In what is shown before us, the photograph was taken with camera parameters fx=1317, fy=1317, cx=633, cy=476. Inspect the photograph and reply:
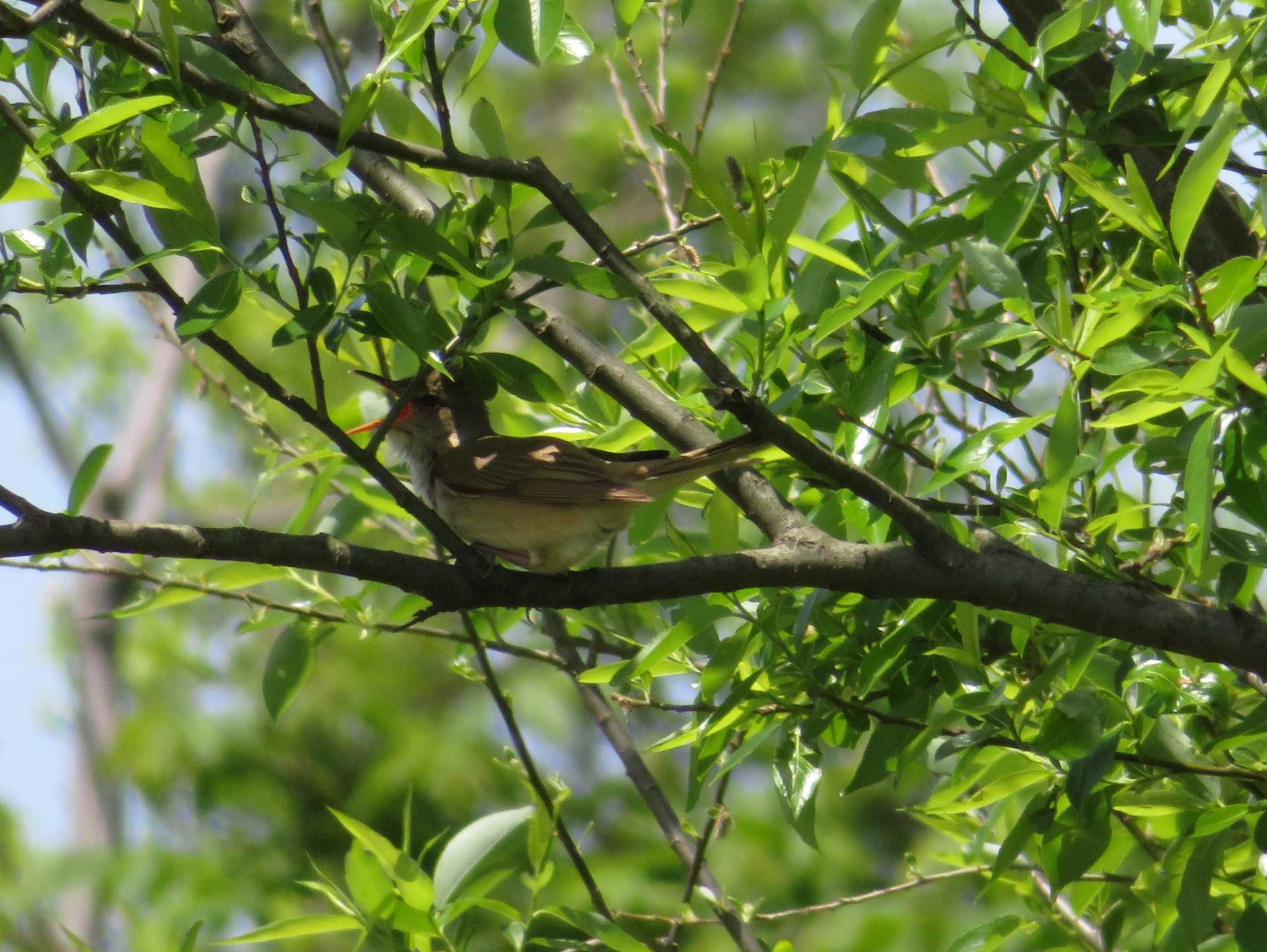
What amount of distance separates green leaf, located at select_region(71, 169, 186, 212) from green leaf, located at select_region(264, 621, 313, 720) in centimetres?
148

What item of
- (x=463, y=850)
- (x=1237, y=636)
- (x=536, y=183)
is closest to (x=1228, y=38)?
(x=1237, y=636)

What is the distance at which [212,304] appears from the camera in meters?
2.28

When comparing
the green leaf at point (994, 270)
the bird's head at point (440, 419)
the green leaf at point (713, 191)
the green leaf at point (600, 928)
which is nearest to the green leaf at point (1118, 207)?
the green leaf at point (994, 270)

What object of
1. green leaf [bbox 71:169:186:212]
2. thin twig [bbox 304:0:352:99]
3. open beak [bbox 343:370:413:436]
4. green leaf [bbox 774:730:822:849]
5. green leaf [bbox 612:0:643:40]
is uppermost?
thin twig [bbox 304:0:352:99]

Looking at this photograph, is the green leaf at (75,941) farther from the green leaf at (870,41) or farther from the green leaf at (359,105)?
the green leaf at (870,41)

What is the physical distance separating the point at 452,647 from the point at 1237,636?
7548 mm

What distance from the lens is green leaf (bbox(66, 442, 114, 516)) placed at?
269cm

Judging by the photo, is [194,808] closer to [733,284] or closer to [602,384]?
[602,384]

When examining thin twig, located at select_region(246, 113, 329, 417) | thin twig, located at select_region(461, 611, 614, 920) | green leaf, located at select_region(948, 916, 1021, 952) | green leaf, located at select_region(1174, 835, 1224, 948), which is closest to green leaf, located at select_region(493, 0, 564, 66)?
thin twig, located at select_region(246, 113, 329, 417)

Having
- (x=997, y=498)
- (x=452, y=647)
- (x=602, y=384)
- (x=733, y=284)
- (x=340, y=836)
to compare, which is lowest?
(x=340, y=836)

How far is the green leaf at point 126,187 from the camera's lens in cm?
222

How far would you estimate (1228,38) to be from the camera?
7.54ft

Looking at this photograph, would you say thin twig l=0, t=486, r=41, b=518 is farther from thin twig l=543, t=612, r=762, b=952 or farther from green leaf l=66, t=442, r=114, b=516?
thin twig l=543, t=612, r=762, b=952

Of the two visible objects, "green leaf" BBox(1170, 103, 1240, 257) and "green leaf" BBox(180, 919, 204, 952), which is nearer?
"green leaf" BBox(1170, 103, 1240, 257)
